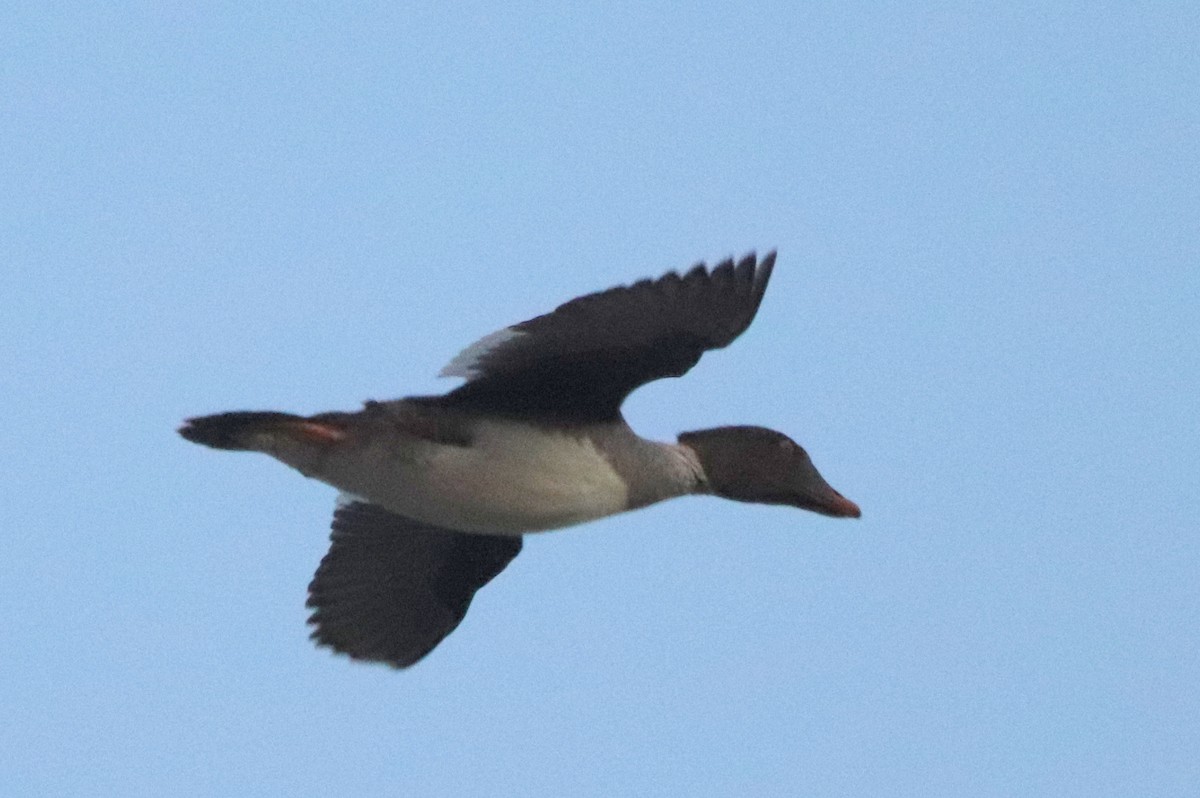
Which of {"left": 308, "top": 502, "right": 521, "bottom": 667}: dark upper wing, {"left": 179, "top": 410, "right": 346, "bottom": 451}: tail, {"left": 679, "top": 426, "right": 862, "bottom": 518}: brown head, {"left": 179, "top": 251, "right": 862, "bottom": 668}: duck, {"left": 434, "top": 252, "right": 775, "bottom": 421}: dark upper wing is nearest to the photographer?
{"left": 434, "top": 252, "right": 775, "bottom": 421}: dark upper wing

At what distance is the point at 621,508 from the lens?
397 inches

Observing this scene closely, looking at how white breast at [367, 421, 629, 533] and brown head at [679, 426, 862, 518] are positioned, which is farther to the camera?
brown head at [679, 426, 862, 518]

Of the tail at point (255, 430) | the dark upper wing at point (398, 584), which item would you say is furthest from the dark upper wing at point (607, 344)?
the dark upper wing at point (398, 584)

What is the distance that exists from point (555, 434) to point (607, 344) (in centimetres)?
57

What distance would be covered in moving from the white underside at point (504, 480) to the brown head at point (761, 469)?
0.66 m

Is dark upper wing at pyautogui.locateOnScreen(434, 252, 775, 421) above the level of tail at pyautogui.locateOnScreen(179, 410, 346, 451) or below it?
above

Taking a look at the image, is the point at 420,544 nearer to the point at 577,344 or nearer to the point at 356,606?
the point at 356,606

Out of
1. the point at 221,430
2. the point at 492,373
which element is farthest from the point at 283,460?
the point at 492,373

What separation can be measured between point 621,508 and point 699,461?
57 centimetres

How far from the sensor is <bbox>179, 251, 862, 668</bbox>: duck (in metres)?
9.45

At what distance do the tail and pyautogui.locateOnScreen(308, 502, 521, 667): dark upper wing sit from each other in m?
1.49

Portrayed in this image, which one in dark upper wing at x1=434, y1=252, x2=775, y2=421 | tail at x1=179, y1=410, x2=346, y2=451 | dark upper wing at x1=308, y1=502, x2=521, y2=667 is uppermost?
dark upper wing at x1=434, y1=252, x2=775, y2=421

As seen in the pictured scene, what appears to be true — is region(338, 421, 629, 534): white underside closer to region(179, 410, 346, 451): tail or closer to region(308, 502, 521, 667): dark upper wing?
region(179, 410, 346, 451): tail

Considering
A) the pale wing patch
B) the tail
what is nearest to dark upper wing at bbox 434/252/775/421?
the pale wing patch
